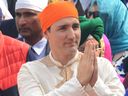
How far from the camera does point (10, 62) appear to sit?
Answer: 340 cm

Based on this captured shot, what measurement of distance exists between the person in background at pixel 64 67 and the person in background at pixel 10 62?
644 mm

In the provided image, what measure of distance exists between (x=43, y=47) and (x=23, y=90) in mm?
1060

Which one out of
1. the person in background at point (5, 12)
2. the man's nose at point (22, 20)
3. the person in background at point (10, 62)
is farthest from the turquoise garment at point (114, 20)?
the person in background at point (10, 62)

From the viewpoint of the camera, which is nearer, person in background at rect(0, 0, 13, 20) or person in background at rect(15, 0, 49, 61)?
person in background at rect(15, 0, 49, 61)

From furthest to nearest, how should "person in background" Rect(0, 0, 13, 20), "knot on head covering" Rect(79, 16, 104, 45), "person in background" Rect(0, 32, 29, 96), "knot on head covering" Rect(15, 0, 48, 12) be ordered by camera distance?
"person in background" Rect(0, 0, 13, 20) → "knot on head covering" Rect(15, 0, 48, 12) → "knot on head covering" Rect(79, 16, 104, 45) → "person in background" Rect(0, 32, 29, 96)

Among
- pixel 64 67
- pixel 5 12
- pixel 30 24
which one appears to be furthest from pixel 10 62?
pixel 5 12

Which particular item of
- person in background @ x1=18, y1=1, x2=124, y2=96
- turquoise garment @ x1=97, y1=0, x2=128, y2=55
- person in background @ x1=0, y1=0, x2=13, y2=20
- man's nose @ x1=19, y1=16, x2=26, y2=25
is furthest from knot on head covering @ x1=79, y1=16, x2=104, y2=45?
turquoise garment @ x1=97, y1=0, x2=128, y2=55

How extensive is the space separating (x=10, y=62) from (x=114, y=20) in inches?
81.5

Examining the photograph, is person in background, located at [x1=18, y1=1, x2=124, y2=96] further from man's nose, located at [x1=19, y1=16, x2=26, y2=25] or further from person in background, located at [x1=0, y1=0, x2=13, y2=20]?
person in background, located at [x1=0, y1=0, x2=13, y2=20]

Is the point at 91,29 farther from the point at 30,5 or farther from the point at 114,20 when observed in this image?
the point at 114,20

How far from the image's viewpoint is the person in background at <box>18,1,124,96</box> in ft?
8.37

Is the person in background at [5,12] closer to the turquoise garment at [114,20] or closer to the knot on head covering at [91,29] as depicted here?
the turquoise garment at [114,20]

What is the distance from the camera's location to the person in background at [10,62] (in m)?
3.34

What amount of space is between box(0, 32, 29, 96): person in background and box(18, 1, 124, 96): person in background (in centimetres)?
64
